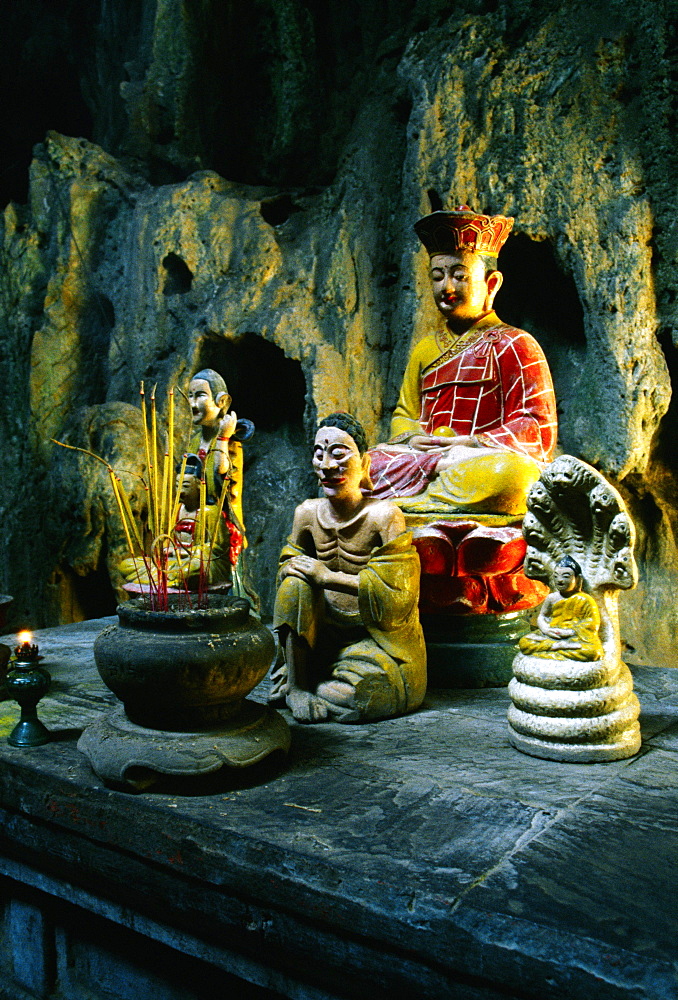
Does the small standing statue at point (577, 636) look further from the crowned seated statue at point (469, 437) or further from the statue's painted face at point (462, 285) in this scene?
the statue's painted face at point (462, 285)

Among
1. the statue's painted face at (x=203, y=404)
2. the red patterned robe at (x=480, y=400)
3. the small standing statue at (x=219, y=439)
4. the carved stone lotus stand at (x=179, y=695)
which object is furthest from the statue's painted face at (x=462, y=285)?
the carved stone lotus stand at (x=179, y=695)

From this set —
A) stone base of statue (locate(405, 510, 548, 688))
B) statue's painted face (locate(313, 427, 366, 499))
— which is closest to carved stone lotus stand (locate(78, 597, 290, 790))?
statue's painted face (locate(313, 427, 366, 499))

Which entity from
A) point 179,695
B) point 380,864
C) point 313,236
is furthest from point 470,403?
point 313,236

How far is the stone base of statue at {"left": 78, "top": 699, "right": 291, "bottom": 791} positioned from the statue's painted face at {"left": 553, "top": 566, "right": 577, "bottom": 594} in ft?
3.84

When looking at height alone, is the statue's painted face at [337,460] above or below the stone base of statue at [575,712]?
above

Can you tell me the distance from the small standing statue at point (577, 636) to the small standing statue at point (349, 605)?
0.58 meters

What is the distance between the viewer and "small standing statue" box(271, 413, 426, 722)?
334cm

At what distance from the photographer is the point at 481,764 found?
9.29 ft

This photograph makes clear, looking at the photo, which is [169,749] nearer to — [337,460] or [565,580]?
[337,460]

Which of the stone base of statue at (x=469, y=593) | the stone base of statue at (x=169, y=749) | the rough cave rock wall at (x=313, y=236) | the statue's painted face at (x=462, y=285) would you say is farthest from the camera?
the rough cave rock wall at (x=313, y=236)

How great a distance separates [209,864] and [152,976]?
66 centimetres

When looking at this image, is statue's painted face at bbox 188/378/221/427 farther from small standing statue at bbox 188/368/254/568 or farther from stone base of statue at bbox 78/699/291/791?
stone base of statue at bbox 78/699/291/791

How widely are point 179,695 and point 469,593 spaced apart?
6.07ft

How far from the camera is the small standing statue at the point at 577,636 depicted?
111 inches
